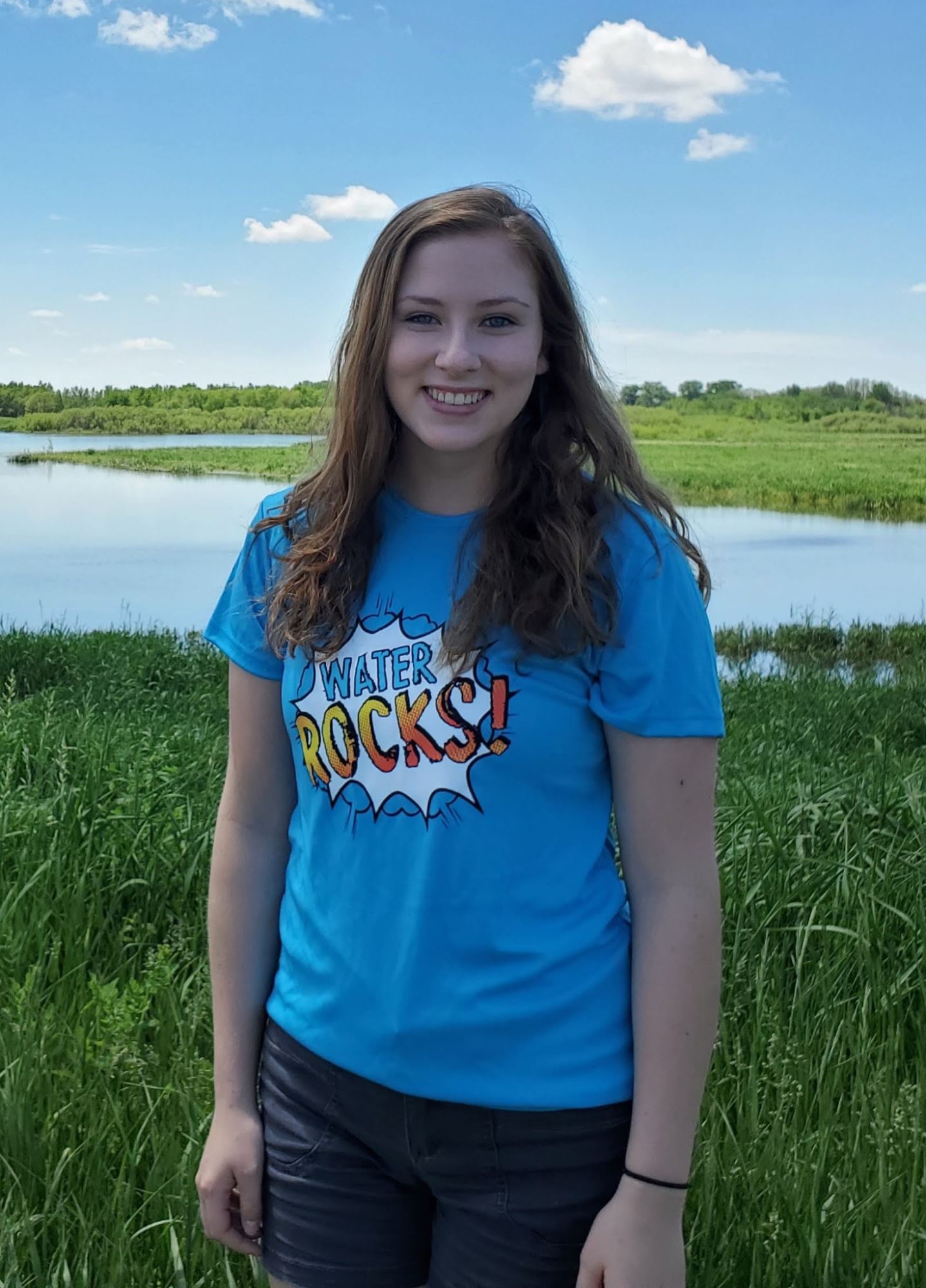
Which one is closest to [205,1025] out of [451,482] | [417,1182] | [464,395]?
[417,1182]

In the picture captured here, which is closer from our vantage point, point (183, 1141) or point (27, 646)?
point (183, 1141)

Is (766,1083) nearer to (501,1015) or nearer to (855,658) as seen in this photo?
(501,1015)

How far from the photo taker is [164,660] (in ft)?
29.3

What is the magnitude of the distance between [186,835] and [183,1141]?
133 centimetres

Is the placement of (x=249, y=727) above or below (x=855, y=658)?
above

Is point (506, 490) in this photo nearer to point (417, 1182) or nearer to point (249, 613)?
point (249, 613)

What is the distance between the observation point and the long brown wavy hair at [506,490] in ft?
4.18

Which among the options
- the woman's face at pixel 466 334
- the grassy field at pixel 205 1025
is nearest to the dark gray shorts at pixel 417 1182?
the grassy field at pixel 205 1025

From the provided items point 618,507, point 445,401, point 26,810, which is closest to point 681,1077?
point 618,507

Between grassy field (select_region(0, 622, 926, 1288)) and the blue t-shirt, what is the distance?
85cm

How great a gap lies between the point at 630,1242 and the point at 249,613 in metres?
0.82

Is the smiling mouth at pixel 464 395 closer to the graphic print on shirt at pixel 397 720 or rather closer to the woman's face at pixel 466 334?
the woman's face at pixel 466 334

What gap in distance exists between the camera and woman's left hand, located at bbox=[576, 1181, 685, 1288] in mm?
1235

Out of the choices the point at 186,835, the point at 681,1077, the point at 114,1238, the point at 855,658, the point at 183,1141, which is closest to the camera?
the point at 681,1077
